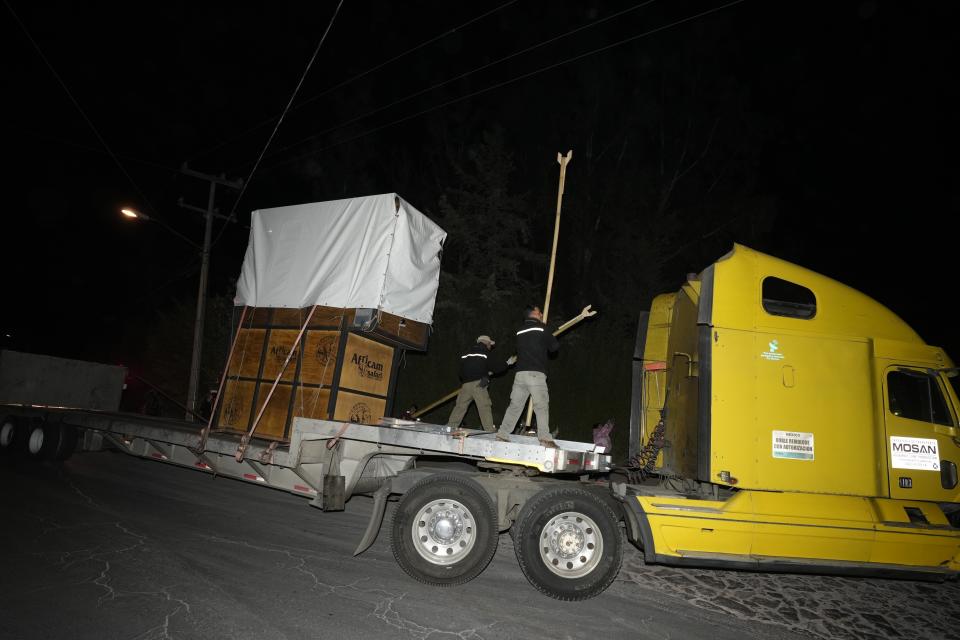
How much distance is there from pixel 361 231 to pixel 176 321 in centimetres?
1463

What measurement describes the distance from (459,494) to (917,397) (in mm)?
4826

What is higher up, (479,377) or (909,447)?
(479,377)

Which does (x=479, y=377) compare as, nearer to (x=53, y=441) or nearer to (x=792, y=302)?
(x=792, y=302)

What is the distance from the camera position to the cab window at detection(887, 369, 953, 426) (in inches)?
209

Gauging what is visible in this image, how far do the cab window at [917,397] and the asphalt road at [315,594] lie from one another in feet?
6.63

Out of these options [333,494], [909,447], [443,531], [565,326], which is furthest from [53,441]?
[909,447]

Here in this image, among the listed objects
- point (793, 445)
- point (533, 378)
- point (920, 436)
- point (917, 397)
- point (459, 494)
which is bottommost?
point (459, 494)

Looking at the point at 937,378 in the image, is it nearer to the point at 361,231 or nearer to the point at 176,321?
the point at 361,231

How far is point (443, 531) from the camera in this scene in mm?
4984

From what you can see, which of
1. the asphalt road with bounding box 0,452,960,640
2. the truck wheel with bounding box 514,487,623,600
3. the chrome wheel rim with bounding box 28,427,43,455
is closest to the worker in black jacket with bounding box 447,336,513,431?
the asphalt road with bounding box 0,452,960,640

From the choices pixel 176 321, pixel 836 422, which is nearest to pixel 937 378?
pixel 836 422

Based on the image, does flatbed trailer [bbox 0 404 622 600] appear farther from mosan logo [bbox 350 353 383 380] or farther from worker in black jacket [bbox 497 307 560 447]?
mosan logo [bbox 350 353 383 380]

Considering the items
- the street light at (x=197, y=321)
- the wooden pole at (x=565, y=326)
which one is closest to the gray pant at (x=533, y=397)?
the wooden pole at (x=565, y=326)

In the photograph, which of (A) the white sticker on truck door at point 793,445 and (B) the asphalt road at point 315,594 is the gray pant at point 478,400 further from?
(A) the white sticker on truck door at point 793,445
